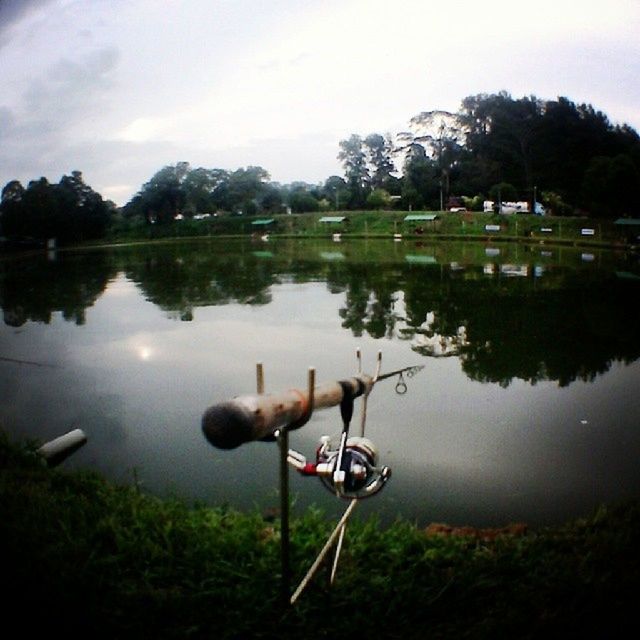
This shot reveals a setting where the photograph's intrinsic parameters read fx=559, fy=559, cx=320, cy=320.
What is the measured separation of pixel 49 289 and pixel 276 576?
1002cm

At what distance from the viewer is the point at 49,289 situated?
1050cm

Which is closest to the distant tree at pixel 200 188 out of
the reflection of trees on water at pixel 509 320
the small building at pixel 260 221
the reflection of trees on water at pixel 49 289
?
the reflection of trees on water at pixel 49 289

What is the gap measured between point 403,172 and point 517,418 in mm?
5740

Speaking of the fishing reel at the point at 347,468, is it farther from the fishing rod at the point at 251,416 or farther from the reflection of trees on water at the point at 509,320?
the reflection of trees on water at the point at 509,320

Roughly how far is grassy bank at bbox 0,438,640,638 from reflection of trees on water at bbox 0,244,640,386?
7.59ft

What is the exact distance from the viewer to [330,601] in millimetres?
1772

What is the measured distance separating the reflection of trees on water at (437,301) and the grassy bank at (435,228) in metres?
1.46

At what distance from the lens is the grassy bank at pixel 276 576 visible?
1574mm

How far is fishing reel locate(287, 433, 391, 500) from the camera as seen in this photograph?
175 centimetres

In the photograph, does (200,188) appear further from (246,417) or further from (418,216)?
(418,216)

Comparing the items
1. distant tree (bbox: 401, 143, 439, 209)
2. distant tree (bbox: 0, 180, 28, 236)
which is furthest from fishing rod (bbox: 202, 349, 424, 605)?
distant tree (bbox: 401, 143, 439, 209)

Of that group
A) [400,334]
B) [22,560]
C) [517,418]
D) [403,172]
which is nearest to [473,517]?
[517,418]

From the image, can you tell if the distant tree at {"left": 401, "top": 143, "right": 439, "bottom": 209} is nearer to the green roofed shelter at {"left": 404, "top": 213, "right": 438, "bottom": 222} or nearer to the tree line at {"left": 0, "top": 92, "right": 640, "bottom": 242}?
the tree line at {"left": 0, "top": 92, "right": 640, "bottom": 242}

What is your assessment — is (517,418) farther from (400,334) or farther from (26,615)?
(26,615)
